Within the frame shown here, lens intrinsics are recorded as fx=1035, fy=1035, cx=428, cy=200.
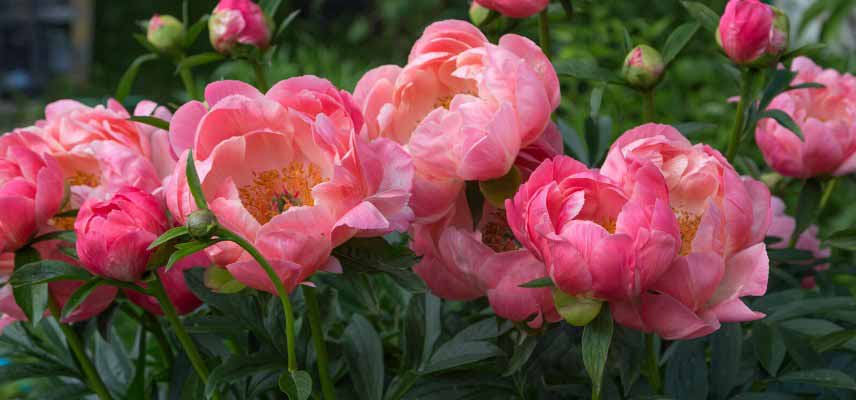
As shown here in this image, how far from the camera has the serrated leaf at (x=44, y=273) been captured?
0.57 metres

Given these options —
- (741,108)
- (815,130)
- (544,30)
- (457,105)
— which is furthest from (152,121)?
(815,130)

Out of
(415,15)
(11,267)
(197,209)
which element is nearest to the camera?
(197,209)

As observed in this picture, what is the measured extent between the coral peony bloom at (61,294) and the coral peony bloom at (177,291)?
2 cm

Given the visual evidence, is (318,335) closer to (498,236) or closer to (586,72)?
(498,236)

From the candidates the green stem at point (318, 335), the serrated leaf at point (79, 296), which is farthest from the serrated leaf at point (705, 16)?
the serrated leaf at point (79, 296)

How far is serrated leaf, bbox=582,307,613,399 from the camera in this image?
531 mm

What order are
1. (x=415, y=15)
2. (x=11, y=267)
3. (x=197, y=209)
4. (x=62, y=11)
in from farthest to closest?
(x=62, y=11) < (x=415, y=15) < (x=11, y=267) < (x=197, y=209)

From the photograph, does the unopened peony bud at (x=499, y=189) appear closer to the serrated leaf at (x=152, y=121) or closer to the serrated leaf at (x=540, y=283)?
the serrated leaf at (x=540, y=283)

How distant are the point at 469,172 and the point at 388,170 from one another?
0.04 m

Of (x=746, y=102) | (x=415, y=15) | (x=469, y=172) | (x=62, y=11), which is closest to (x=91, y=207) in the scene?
(x=469, y=172)

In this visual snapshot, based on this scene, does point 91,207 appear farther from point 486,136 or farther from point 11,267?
point 486,136

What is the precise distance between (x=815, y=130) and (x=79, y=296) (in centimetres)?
55

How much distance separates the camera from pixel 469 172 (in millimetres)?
569

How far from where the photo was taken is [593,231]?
52 centimetres
